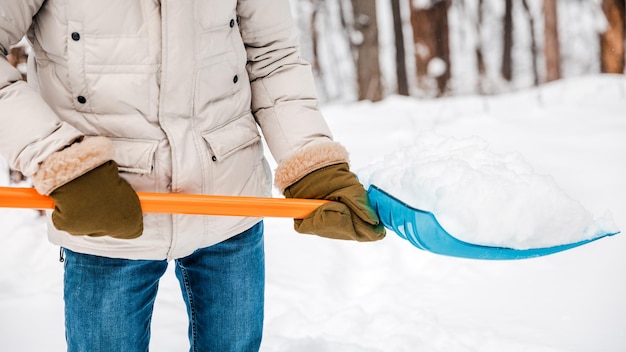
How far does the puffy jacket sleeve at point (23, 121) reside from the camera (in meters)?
1.27

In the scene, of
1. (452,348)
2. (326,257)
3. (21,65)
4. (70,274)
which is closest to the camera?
(70,274)

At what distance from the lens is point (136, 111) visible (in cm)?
139

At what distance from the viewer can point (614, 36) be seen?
381 inches

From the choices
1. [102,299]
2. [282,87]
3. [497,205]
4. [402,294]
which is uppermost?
[282,87]

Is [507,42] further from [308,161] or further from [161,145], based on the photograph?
[161,145]

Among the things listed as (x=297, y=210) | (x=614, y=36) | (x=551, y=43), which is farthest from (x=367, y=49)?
(x=551, y=43)

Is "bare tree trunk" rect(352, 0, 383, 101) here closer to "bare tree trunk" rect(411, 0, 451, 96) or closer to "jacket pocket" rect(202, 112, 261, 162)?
"bare tree trunk" rect(411, 0, 451, 96)

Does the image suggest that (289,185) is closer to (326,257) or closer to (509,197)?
(509,197)

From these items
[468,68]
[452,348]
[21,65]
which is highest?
[21,65]

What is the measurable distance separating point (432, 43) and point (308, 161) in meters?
7.50

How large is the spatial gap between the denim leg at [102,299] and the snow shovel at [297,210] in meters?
0.20

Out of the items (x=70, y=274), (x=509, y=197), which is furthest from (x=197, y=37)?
(x=509, y=197)

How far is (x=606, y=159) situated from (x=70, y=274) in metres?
3.49

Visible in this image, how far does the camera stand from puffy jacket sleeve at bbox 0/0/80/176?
1267 millimetres
